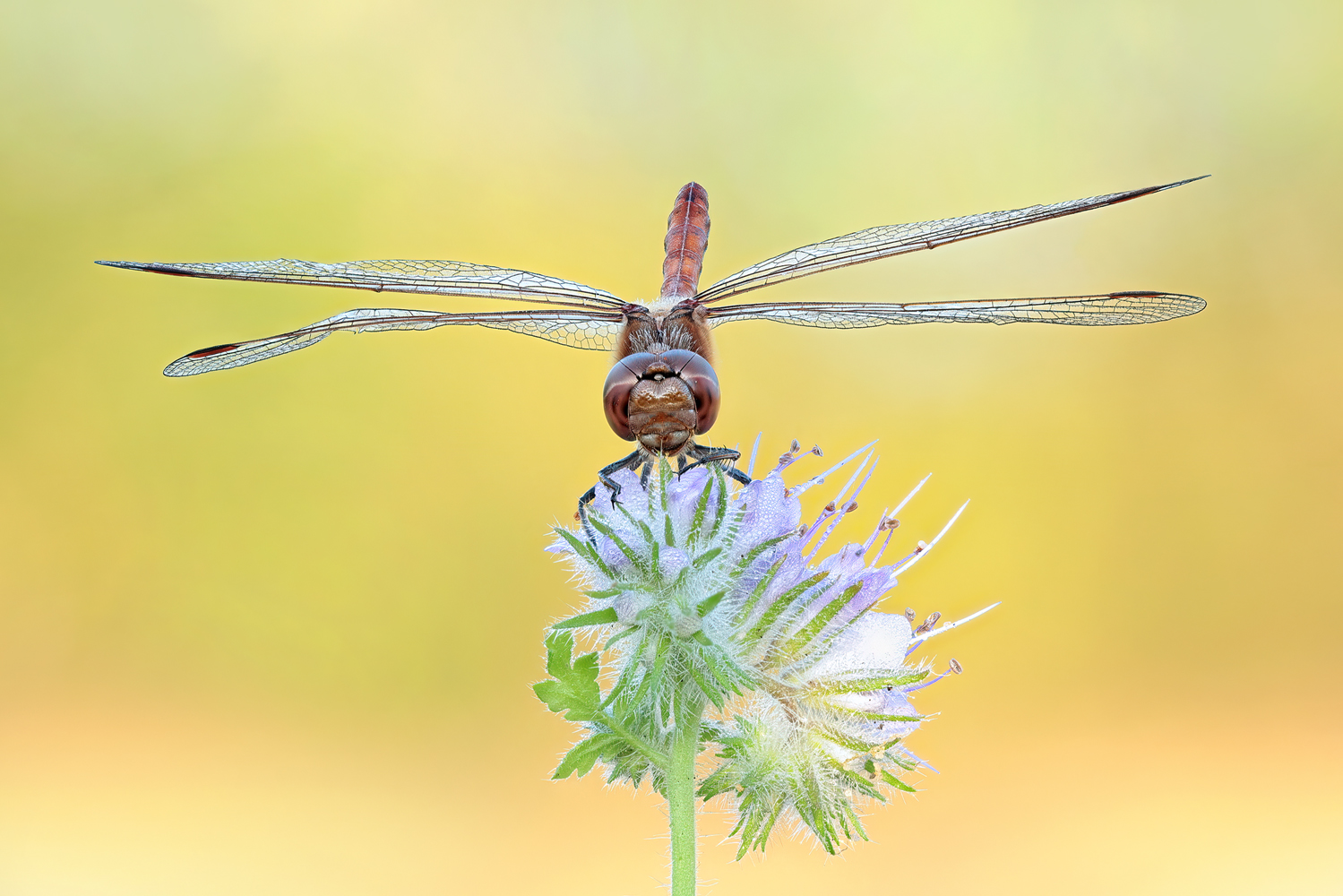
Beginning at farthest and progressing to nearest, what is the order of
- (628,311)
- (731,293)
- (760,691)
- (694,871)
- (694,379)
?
(731,293) → (628,311) → (694,379) → (760,691) → (694,871)

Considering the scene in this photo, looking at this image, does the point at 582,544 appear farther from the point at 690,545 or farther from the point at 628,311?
the point at 628,311

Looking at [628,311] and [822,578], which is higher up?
[628,311]

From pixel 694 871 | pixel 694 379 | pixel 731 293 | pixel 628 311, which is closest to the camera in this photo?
pixel 694 871

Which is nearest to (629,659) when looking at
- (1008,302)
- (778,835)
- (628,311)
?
(778,835)

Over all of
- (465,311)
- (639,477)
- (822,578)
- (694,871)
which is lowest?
(694,871)

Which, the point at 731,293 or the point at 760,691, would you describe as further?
the point at 731,293

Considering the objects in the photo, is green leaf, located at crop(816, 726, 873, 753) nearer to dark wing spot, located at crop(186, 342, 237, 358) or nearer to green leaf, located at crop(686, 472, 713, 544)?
green leaf, located at crop(686, 472, 713, 544)

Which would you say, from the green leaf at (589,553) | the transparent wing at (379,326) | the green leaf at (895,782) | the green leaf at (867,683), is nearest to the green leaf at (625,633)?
the green leaf at (589,553)
